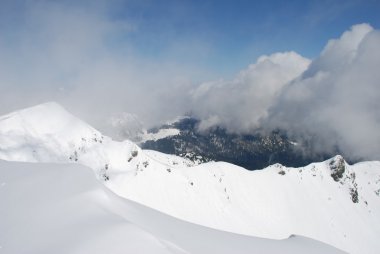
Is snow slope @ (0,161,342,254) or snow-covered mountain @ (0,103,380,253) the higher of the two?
snow-covered mountain @ (0,103,380,253)

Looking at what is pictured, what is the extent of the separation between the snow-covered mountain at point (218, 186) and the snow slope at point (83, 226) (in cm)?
6395

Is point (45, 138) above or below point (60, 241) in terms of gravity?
above

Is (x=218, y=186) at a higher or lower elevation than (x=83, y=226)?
higher

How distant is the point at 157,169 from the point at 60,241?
107051 millimetres

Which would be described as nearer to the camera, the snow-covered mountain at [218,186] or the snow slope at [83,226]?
the snow slope at [83,226]

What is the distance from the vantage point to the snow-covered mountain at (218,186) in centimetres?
8888

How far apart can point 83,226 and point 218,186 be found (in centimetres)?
12212

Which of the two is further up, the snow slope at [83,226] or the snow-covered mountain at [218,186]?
the snow-covered mountain at [218,186]

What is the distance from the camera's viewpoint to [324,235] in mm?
149250

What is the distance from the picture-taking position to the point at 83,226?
14.5m

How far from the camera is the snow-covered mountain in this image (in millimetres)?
88875

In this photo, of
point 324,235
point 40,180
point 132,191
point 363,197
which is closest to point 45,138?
point 132,191

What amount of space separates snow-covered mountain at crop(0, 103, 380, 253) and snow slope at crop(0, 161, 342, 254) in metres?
63.9

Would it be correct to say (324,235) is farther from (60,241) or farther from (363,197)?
(60,241)
